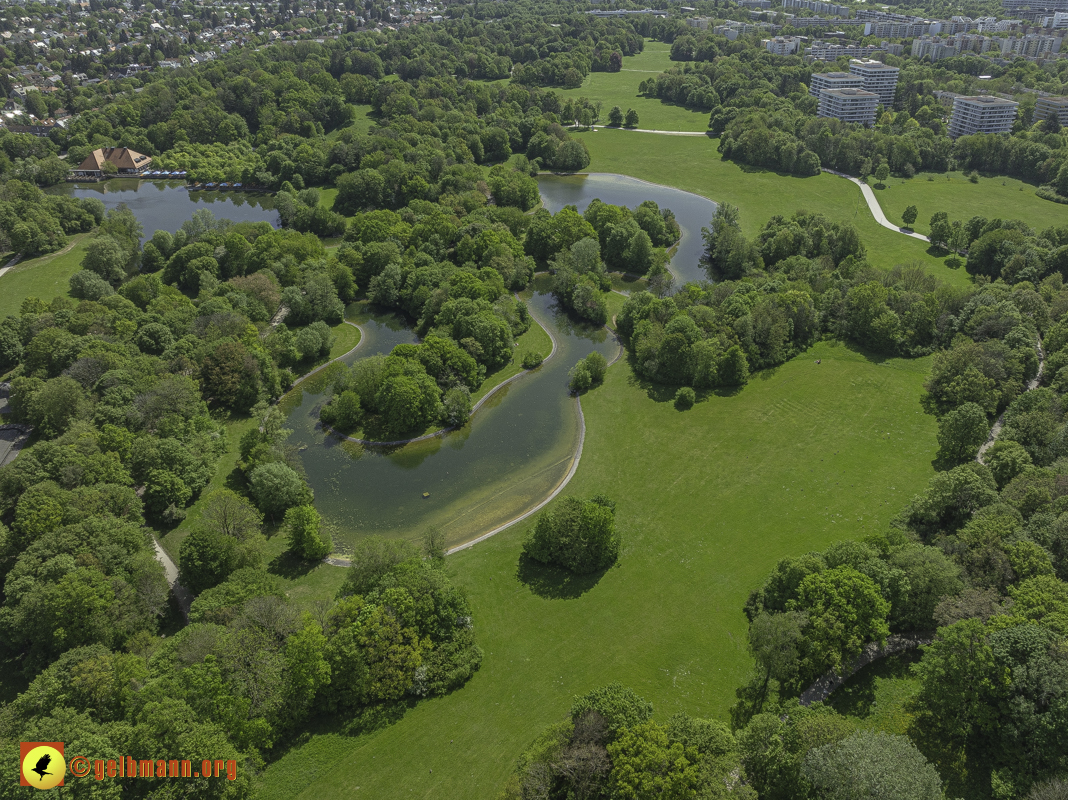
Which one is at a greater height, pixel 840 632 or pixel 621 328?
pixel 840 632

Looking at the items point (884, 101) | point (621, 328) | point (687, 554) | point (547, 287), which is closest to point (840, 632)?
point (687, 554)

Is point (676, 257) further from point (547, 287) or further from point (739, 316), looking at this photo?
point (739, 316)

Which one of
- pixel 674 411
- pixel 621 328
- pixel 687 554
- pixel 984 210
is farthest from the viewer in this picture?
pixel 984 210

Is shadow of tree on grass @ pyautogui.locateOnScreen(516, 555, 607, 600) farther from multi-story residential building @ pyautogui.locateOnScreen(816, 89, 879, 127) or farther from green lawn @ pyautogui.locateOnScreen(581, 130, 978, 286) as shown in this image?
multi-story residential building @ pyautogui.locateOnScreen(816, 89, 879, 127)

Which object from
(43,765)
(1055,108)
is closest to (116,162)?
(43,765)

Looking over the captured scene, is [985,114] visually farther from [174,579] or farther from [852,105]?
[174,579]
